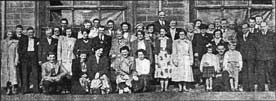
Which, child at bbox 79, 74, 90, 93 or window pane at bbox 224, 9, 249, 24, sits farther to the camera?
window pane at bbox 224, 9, 249, 24

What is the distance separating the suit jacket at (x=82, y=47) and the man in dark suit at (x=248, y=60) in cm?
292

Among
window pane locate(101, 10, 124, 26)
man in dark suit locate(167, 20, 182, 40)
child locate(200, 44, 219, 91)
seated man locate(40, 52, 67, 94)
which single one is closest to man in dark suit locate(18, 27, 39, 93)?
seated man locate(40, 52, 67, 94)

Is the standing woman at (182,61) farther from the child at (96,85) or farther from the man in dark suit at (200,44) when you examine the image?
Answer: the child at (96,85)

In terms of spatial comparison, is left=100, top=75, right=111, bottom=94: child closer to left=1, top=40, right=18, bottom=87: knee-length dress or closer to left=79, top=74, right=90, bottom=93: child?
left=79, top=74, right=90, bottom=93: child

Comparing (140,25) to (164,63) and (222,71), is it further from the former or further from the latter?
(222,71)

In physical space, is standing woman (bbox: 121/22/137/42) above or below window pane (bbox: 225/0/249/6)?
below

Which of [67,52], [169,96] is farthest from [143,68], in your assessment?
[67,52]

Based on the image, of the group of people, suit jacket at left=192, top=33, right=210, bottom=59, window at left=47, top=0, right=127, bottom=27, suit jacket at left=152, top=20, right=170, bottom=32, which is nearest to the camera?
the group of people

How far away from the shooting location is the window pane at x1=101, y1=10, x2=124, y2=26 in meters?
13.7

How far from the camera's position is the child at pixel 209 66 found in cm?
1248

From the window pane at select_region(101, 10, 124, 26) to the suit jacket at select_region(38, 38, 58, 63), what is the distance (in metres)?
1.51

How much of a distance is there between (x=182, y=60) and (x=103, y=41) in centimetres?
157

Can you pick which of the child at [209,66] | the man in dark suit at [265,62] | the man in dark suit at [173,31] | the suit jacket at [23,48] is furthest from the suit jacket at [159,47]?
the suit jacket at [23,48]

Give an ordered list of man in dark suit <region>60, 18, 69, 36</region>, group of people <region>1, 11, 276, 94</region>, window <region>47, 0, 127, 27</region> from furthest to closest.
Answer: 1. window <region>47, 0, 127, 27</region>
2. man in dark suit <region>60, 18, 69, 36</region>
3. group of people <region>1, 11, 276, 94</region>
